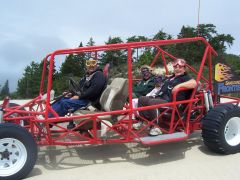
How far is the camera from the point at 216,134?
520cm

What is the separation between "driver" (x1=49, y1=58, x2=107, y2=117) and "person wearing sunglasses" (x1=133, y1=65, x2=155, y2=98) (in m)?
1.43

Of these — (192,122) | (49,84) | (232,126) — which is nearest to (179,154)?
(192,122)

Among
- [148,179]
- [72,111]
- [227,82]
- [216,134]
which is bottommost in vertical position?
[148,179]

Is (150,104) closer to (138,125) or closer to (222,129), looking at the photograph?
(138,125)

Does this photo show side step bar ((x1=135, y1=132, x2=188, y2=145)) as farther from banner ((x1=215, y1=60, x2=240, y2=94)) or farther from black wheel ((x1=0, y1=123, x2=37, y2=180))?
black wheel ((x1=0, y1=123, x2=37, y2=180))

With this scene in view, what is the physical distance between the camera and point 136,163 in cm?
507

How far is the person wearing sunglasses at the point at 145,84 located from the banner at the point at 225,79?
1.27 metres

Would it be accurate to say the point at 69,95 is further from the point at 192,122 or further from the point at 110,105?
the point at 192,122

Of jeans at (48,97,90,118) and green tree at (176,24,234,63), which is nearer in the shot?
jeans at (48,97,90,118)

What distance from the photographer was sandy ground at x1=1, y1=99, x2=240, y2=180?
14.8 feet

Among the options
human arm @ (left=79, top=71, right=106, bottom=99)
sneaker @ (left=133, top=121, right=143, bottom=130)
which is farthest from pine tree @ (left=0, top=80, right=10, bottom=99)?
sneaker @ (left=133, top=121, right=143, bottom=130)

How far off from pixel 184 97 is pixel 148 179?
1575mm

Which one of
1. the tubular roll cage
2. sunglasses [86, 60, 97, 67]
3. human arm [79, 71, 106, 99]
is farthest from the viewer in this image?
sunglasses [86, 60, 97, 67]

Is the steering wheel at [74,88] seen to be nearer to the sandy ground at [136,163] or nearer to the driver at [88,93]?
the driver at [88,93]
